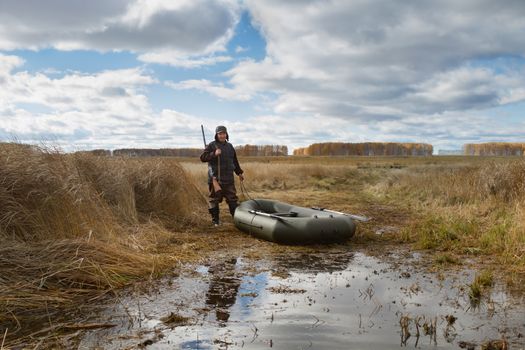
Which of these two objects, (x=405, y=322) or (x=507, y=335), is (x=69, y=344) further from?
(x=507, y=335)

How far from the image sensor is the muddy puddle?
4.32m

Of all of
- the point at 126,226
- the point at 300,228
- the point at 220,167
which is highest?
the point at 220,167

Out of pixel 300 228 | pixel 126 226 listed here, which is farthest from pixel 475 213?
pixel 126 226

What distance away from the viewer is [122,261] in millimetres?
6512

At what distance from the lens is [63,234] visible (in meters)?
7.08

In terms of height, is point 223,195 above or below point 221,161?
below

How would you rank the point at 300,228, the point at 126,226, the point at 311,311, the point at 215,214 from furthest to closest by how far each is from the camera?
the point at 215,214 < the point at 126,226 < the point at 300,228 < the point at 311,311

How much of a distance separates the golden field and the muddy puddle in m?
0.68

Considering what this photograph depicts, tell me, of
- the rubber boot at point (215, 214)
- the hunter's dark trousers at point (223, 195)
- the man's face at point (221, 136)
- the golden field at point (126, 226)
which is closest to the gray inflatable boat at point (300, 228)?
the golden field at point (126, 226)

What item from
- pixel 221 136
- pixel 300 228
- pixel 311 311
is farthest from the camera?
pixel 221 136

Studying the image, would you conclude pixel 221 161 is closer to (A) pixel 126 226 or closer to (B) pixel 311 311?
(A) pixel 126 226

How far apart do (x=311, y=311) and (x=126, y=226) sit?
5.21 m

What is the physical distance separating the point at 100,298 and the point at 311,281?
273 centimetres

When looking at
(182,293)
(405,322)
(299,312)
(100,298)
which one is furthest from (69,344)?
(405,322)
